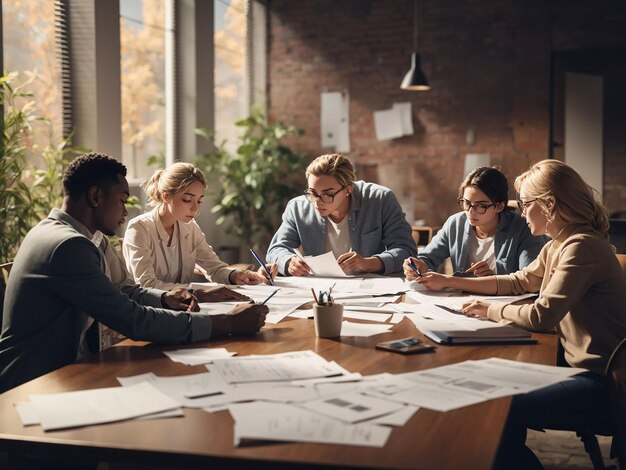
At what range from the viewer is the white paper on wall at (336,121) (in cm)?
691

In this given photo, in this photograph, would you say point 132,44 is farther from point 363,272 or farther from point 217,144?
point 363,272

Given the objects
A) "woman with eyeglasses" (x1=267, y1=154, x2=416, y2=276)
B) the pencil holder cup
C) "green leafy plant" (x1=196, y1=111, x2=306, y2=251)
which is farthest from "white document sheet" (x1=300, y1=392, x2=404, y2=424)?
"green leafy plant" (x1=196, y1=111, x2=306, y2=251)

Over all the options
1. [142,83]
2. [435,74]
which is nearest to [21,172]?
[142,83]

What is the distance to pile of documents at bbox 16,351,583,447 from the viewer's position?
4.04 ft

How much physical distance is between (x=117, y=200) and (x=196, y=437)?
1.04 m

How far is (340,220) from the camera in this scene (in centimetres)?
345

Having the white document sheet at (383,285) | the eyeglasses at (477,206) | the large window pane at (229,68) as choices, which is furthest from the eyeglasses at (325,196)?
the large window pane at (229,68)

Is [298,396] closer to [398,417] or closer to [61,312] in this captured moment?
[398,417]

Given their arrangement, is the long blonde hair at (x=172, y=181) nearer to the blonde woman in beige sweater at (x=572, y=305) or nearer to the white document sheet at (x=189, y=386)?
the blonde woman in beige sweater at (x=572, y=305)

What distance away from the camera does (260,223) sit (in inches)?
255

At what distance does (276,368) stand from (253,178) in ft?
15.5

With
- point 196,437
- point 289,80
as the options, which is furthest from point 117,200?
point 289,80

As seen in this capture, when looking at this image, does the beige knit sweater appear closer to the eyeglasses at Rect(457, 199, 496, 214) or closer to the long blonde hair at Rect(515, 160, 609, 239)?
the long blonde hair at Rect(515, 160, 609, 239)

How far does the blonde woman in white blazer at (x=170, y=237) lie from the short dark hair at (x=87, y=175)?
2.61ft
